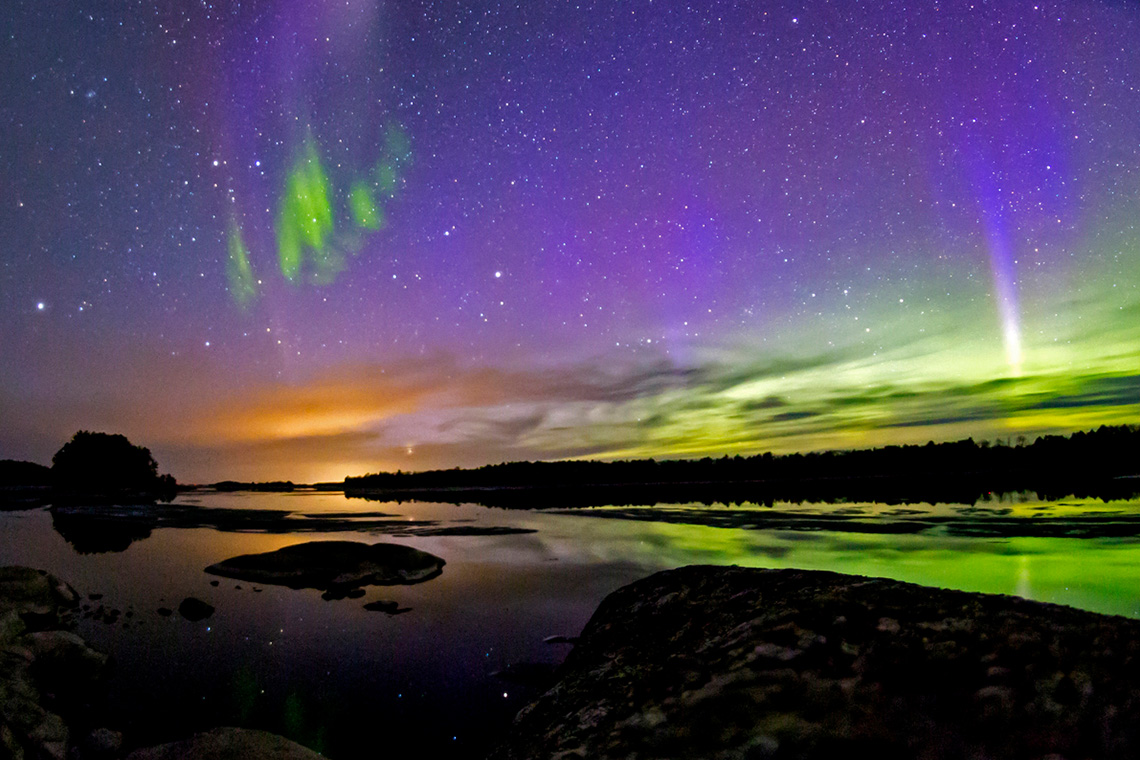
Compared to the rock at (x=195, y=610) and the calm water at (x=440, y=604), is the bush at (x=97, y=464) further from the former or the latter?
the rock at (x=195, y=610)

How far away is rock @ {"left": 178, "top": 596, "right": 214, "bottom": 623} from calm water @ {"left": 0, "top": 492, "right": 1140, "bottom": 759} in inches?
7.4

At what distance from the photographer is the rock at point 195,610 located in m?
8.80

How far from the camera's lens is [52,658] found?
5992mm

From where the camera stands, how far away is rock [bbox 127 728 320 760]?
4160 millimetres

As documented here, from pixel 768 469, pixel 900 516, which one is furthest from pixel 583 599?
pixel 768 469

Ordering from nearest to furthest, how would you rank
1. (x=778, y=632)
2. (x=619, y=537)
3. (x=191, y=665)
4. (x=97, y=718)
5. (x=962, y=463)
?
1. (x=778, y=632)
2. (x=97, y=718)
3. (x=191, y=665)
4. (x=619, y=537)
5. (x=962, y=463)

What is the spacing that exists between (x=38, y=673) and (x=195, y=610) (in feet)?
11.5

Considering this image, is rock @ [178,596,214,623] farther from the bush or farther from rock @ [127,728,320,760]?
the bush

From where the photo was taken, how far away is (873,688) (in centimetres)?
186

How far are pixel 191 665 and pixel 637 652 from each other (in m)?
6.81

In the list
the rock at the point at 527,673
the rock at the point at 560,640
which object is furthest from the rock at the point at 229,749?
the rock at the point at 560,640

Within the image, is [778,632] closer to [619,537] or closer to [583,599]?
[583,599]

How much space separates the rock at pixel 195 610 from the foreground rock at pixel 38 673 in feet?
5.01

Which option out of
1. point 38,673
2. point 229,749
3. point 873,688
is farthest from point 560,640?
point 873,688
